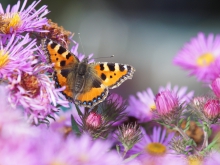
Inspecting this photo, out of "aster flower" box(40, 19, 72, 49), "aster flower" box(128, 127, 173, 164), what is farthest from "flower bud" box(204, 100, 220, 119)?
"aster flower" box(40, 19, 72, 49)

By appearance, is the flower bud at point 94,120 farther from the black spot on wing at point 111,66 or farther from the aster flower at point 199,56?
the aster flower at point 199,56

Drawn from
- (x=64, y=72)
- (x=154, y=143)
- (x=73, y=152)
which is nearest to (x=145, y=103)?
(x=154, y=143)

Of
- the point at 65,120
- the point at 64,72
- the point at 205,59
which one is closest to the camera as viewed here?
the point at 64,72

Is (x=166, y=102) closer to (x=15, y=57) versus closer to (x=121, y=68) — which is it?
(x=121, y=68)

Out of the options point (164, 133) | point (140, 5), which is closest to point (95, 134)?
point (164, 133)

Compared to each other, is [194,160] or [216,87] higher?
[216,87]

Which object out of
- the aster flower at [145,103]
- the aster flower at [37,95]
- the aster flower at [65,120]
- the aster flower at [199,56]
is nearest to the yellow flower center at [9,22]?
the aster flower at [37,95]

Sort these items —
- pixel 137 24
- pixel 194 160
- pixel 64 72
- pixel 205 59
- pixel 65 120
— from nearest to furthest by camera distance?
pixel 194 160 < pixel 64 72 < pixel 65 120 < pixel 205 59 < pixel 137 24
